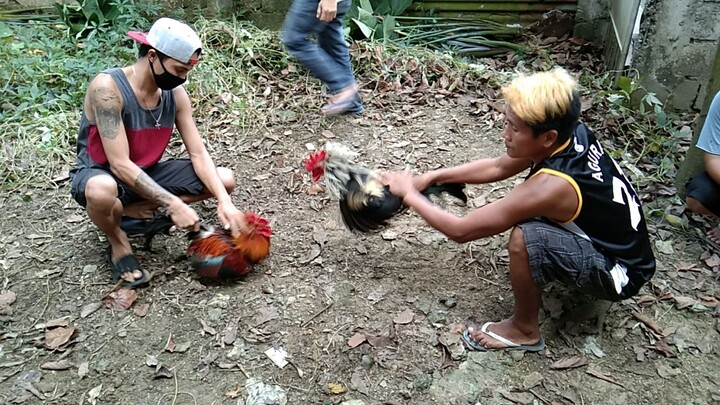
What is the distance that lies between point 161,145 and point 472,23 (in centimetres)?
417

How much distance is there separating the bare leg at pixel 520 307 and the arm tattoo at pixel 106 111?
212 cm

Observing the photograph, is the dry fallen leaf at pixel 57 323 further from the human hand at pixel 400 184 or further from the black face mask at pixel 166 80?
the human hand at pixel 400 184

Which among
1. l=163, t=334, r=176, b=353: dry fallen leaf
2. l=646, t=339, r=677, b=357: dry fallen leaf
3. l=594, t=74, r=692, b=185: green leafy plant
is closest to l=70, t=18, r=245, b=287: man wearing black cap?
l=163, t=334, r=176, b=353: dry fallen leaf

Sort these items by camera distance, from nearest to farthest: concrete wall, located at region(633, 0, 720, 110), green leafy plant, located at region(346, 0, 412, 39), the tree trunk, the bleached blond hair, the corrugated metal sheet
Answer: the bleached blond hair < the tree trunk < concrete wall, located at region(633, 0, 720, 110) < green leafy plant, located at region(346, 0, 412, 39) < the corrugated metal sheet

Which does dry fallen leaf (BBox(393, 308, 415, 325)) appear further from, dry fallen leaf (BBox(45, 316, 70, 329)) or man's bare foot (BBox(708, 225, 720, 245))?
man's bare foot (BBox(708, 225, 720, 245))

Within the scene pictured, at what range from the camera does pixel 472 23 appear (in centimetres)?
652

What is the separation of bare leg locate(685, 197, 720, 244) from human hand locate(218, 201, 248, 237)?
9.33 feet

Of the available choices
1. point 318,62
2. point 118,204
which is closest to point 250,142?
point 318,62

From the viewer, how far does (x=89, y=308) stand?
332 cm

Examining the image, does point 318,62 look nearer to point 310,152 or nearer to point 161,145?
point 310,152

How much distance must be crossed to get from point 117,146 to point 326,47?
2.16m

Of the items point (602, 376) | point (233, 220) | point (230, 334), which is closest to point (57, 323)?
point (230, 334)

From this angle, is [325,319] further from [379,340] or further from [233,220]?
[233,220]

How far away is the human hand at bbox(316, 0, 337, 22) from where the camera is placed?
4.29 metres
